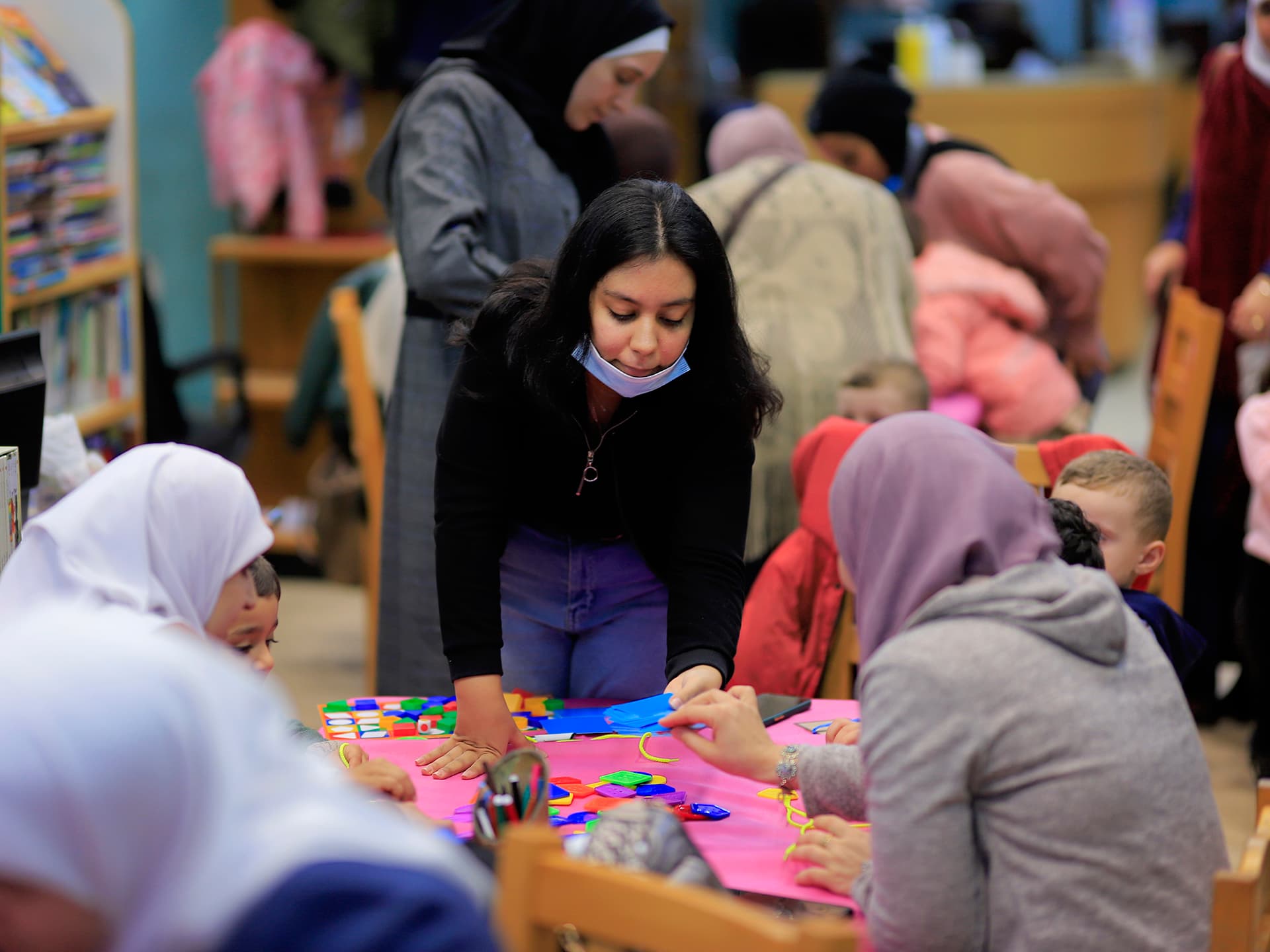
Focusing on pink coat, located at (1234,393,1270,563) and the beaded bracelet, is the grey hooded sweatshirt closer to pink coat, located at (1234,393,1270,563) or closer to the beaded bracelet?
the beaded bracelet

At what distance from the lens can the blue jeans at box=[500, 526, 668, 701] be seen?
2.29 meters

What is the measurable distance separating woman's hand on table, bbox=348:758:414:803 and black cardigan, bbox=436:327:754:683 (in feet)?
0.82

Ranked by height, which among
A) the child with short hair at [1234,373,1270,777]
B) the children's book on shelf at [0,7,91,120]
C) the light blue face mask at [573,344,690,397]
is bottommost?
the child with short hair at [1234,373,1270,777]

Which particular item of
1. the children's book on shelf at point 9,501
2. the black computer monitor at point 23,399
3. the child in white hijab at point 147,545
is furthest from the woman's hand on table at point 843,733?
the black computer monitor at point 23,399

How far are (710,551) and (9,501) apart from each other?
987 mm

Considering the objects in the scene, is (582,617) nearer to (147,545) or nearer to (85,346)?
(147,545)

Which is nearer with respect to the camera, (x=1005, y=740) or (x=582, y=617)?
(x=1005, y=740)

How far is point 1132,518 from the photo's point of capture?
7.93ft

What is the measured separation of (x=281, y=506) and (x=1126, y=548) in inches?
147

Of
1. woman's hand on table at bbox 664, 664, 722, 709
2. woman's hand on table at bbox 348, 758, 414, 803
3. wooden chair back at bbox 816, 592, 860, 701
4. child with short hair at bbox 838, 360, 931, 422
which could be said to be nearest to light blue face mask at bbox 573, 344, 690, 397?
woman's hand on table at bbox 664, 664, 722, 709

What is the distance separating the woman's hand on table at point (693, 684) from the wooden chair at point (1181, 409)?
1709 millimetres

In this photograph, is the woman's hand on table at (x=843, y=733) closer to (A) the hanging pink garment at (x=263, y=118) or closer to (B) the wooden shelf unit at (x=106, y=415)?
(B) the wooden shelf unit at (x=106, y=415)

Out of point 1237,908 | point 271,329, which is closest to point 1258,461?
point 1237,908

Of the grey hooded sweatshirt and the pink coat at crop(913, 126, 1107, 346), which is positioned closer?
the grey hooded sweatshirt
